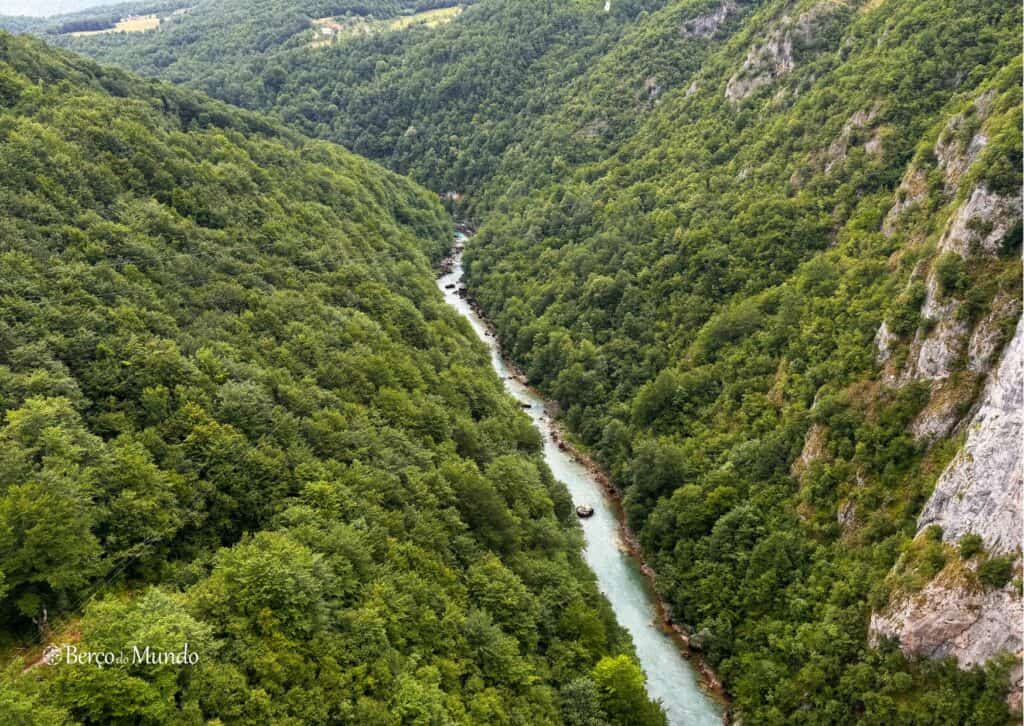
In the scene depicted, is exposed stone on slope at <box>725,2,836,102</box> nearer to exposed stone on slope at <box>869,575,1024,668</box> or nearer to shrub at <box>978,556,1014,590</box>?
shrub at <box>978,556,1014,590</box>

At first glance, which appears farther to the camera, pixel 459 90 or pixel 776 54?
pixel 459 90

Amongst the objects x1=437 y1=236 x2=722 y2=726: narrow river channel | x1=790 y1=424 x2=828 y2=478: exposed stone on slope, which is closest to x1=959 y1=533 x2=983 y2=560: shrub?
x1=790 y1=424 x2=828 y2=478: exposed stone on slope

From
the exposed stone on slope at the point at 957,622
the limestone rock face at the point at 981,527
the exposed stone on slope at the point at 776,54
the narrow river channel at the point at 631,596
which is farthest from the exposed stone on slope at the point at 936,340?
the exposed stone on slope at the point at 776,54

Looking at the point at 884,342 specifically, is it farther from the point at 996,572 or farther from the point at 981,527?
the point at 996,572

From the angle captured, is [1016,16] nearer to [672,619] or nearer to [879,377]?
[879,377]

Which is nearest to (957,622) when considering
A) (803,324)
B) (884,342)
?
(884,342)

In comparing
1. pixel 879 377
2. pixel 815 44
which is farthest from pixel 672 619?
pixel 815 44
